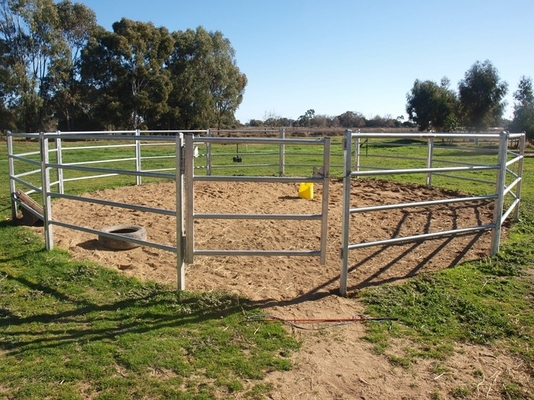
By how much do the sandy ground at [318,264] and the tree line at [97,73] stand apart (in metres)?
27.7

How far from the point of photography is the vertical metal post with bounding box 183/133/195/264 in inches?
154

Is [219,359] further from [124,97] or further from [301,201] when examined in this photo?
[124,97]

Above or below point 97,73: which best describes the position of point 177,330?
below

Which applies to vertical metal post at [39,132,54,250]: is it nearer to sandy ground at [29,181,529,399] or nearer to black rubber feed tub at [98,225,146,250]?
sandy ground at [29,181,529,399]

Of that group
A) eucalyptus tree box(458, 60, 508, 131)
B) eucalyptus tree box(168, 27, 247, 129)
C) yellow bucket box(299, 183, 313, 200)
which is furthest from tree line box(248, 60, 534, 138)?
yellow bucket box(299, 183, 313, 200)

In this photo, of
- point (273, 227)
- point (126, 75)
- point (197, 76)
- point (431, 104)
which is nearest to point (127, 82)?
point (126, 75)

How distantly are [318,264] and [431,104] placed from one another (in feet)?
131

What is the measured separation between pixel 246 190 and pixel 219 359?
7068 millimetres

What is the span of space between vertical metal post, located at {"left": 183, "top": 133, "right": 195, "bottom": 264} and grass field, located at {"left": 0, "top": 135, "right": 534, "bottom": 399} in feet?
1.31

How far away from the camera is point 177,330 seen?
3.36 metres

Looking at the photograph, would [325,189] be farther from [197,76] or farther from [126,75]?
[197,76]

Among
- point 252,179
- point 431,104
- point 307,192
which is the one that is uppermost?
point 431,104

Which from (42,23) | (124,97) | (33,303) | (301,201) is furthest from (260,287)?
(42,23)

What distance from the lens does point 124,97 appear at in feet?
117
